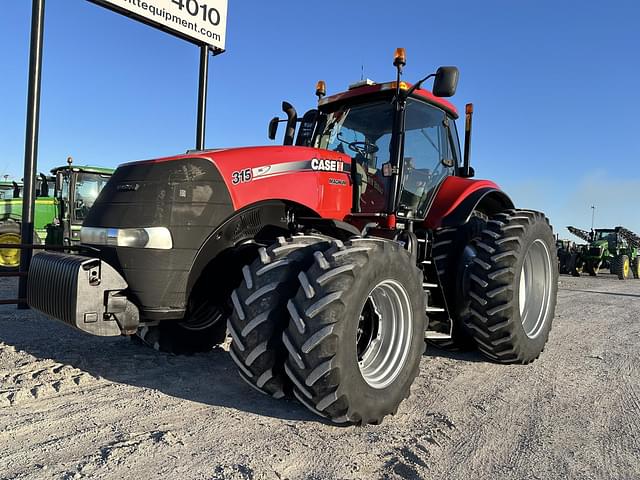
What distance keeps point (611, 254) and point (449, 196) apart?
22.7m

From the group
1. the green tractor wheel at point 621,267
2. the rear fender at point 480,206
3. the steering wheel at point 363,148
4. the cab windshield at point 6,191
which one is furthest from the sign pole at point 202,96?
the green tractor wheel at point 621,267

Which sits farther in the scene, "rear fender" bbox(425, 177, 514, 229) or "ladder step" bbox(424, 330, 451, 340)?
"rear fender" bbox(425, 177, 514, 229)

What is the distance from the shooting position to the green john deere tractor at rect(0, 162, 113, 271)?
39.1 ft

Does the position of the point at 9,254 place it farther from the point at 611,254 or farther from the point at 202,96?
the point at 611,254

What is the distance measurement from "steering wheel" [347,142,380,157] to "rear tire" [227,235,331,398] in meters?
1.89

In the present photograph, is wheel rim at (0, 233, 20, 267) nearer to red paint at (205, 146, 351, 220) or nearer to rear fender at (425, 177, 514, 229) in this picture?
red paint at (205, 146, 351, 220)

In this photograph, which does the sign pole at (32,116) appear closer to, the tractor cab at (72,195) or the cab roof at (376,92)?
the cab roof at (376,92)

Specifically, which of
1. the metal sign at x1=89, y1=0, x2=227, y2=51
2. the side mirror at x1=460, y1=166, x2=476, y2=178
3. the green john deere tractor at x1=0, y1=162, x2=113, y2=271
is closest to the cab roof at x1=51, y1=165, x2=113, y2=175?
the green john deere tractor at x1=0, y1=162, x2=113, y2=271

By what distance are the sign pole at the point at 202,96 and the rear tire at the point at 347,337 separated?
661 cm

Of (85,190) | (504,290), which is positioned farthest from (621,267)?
(85,190)

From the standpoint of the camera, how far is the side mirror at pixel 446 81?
12.5ft

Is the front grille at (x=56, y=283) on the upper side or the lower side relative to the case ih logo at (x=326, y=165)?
lower

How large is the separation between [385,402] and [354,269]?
85 centimetres

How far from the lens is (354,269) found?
2828 mm
